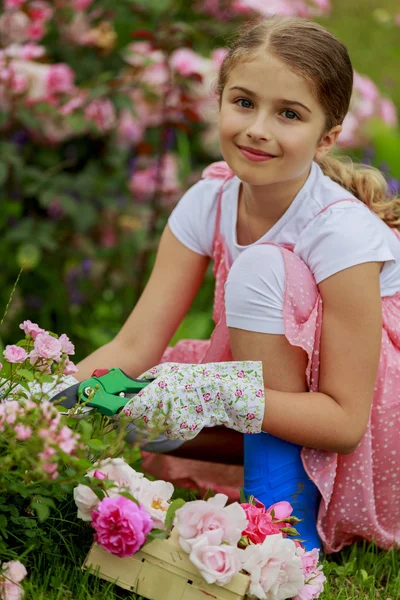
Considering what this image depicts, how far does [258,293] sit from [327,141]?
34cm

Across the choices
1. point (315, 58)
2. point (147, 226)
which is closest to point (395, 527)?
point (315, 58)

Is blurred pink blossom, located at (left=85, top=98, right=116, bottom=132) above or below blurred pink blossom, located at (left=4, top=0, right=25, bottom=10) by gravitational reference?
below

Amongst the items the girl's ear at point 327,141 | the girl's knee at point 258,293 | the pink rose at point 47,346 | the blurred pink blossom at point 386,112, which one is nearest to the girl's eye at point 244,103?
the girl's ear at point 327,141

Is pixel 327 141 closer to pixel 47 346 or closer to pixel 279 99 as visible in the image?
pixel 279 99

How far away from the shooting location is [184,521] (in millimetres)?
1442

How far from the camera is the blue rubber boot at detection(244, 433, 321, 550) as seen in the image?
175cm

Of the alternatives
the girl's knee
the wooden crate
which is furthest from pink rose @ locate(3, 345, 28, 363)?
the girl's knee

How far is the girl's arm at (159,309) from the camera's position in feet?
6.61

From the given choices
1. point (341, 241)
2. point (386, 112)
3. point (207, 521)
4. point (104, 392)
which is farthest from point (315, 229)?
point (386, 112)

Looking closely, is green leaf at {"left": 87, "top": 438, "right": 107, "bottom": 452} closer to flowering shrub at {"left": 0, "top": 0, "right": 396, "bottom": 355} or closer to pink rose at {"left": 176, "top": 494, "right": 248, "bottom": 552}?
pink rose at {"left": 176, "top": 494, "right": 248, "bottom": 552}

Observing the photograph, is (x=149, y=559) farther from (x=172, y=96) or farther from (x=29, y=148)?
(x=172, y=96)

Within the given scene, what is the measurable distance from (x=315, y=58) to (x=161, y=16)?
3.97ft

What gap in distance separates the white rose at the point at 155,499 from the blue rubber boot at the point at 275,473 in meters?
0.29

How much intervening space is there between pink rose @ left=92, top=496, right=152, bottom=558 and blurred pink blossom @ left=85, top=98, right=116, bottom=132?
142cm
